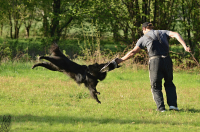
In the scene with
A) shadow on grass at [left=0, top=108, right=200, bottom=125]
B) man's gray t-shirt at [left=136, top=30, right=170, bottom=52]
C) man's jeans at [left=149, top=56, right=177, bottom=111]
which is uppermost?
man's gray t-shirt at [left=136, top=30, right=170, bottom=52]

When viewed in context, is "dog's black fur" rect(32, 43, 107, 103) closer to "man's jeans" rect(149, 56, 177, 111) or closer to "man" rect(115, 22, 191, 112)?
"man" rect(115, 22, 191, 112)

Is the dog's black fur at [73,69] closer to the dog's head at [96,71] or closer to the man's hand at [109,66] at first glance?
the dog's head at [96,71]

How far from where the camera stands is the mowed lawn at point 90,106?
18.4ft

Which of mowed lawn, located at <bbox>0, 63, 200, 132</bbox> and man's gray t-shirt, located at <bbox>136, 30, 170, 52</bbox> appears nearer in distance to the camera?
mowed lawn, located at <bbox>0, 63, 200, 132</bbox>

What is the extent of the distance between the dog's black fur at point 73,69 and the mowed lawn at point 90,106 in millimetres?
821

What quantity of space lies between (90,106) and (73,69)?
1.53m

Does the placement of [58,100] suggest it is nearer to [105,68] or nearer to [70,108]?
[70,108]

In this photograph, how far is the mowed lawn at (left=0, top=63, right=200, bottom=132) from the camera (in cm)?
561

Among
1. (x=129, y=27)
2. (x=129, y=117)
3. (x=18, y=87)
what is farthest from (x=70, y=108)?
(x=129, y=27)

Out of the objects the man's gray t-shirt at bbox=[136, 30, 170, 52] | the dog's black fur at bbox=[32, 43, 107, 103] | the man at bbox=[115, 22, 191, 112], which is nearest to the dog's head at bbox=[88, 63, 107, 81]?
the dog's black fur at bbox=[32, 43, 107, 103]

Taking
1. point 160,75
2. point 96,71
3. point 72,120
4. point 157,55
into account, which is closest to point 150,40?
point 157,55

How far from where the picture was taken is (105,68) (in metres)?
6.09

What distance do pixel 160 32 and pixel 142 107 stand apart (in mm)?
2055

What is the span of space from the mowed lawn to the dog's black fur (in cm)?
82
